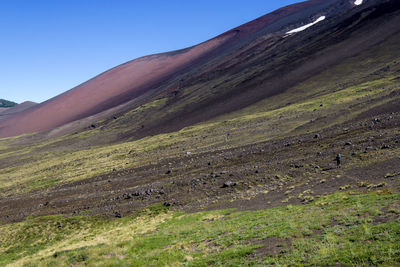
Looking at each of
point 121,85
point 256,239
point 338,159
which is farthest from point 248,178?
point 121,85

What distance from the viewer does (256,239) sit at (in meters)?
12.3

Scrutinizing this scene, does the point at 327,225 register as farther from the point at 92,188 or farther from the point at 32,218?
the point at 92,188

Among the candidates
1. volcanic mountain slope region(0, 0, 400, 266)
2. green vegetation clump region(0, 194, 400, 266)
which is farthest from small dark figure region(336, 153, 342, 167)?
green vegetation clump region(0, 194, 400, 266)

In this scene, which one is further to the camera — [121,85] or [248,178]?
[121,85]

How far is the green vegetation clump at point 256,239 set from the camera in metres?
9.49

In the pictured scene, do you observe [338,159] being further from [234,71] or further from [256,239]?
[234,71]

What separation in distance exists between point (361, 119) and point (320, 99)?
16958 millimetres

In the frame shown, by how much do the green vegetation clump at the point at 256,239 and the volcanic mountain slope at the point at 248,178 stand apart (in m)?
0.08

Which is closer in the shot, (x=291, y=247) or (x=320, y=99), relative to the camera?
(x=291, y=247)

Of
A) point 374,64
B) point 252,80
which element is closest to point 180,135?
point 252,80

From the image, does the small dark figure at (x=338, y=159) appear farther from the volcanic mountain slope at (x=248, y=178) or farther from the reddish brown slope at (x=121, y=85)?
the reddish brown slope at (x=121, y=85)

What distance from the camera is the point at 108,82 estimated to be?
154 m

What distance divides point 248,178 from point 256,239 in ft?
45.2

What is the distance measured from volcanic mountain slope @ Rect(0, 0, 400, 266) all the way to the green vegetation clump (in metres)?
0.08
